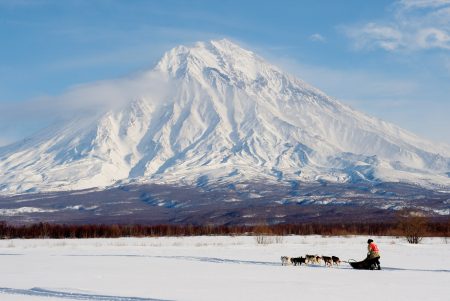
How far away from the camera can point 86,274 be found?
30516 mm

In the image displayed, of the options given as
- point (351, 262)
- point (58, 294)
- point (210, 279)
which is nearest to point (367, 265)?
point (351, 262)

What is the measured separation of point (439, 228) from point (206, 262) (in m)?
64.0

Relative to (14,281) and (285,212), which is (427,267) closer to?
(14,281)

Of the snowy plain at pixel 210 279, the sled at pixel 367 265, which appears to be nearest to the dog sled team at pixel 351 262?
→ the sled at pixel 367 265

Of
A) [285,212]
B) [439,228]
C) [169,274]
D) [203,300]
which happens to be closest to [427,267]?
[169,274]

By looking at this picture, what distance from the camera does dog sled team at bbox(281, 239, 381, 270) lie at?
110 ft

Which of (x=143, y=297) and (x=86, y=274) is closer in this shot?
(x=143, y=297)

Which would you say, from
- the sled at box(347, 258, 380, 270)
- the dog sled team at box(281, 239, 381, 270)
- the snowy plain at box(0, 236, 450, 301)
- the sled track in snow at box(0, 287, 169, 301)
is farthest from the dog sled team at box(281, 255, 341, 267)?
the sled track in snow at box(0, 287, 169, 301)

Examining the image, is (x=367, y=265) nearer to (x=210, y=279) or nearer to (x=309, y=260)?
(x=309, y=260)

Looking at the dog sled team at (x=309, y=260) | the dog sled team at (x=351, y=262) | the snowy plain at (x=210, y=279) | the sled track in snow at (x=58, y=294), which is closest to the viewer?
the sled track in snow at (x=58, y=294)

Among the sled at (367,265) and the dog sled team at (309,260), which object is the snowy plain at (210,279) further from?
the sled at (367,265)

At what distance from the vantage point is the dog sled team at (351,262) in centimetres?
3341

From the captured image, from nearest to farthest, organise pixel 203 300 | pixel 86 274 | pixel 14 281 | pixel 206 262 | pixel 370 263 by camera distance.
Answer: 1. pixel 203 300
2. pixel 14 281
3. pixel 86 274
4. pixel 370 263
5. pixel 206 262

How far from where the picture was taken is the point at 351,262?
3488 centimetres
